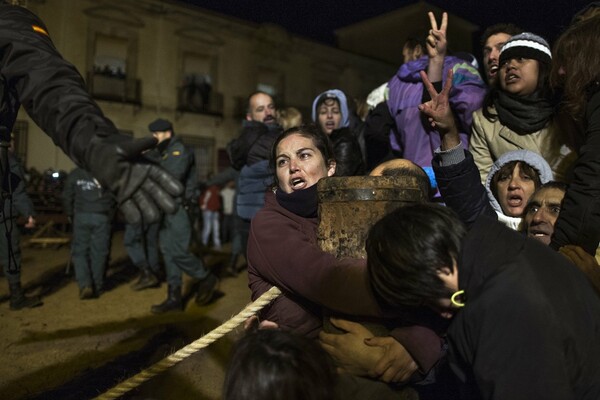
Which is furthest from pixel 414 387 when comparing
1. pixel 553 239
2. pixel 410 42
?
pixel 410 42

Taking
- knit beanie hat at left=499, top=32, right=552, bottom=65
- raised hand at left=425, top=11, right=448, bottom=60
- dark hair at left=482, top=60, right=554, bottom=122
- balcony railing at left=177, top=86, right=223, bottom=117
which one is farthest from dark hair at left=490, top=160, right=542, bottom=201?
balcony railing at left=177, top=86, right=223, bottom=117

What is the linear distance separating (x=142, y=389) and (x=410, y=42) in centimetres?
351

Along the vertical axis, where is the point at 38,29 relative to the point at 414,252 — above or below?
above

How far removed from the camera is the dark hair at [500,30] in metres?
3.39

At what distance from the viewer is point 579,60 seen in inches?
87.2

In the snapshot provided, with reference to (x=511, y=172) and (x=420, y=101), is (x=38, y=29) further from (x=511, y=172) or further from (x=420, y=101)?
(x=511, y=172)

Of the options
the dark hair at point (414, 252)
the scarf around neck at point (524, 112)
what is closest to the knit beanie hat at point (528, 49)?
the scarf around neck at point (524, 112)

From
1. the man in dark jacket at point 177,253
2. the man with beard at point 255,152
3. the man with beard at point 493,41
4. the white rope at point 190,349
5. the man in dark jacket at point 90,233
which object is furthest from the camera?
the man in dark jacket at point 90,233

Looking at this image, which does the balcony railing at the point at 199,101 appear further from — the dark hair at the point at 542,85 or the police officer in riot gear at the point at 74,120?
the police officer in riot gear at the point at 74,120

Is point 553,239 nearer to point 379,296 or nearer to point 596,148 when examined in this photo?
point 596,148

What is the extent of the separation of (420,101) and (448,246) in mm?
2004

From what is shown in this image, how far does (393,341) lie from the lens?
1.53 m

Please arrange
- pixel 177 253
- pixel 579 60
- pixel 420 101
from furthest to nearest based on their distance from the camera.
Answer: pixel 177 253
pixel 420 101
pixel 579 60

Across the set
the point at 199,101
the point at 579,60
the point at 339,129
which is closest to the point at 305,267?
the point at 579,60
